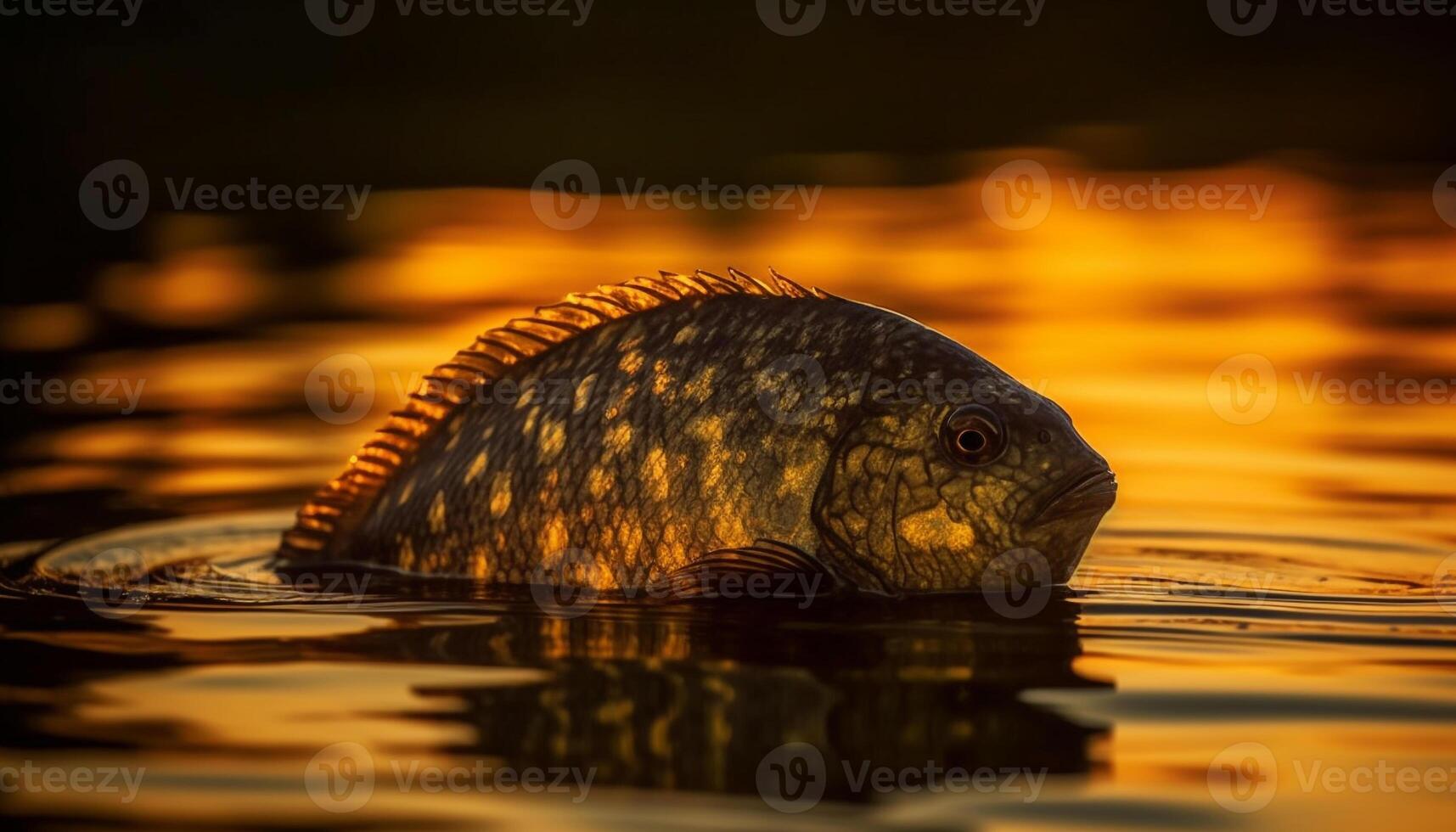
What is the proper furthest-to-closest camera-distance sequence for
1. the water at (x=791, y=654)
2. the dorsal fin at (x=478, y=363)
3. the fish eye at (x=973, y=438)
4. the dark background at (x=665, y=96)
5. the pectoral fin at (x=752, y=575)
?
the dark background at (x=665, y=96) < the dorsal fin at (x=478, y=363) < the fish eye at (x=973, y=438) < the pectoral fin at (x=752, y=575) < the water at (x=791, y=654)

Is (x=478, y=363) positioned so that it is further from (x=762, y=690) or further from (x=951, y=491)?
(x=762, y=690)

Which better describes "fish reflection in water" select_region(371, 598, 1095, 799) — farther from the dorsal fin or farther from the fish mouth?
the dorsal fin

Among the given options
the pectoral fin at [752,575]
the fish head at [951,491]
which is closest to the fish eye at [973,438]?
the fish head at [951,491]

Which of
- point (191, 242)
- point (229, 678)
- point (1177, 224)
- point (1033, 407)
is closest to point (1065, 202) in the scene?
point (1177, 224)

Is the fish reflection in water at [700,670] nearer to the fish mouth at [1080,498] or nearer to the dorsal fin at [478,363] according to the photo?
the fish mouth at [1080,498]

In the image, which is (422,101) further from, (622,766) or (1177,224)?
(622,766)

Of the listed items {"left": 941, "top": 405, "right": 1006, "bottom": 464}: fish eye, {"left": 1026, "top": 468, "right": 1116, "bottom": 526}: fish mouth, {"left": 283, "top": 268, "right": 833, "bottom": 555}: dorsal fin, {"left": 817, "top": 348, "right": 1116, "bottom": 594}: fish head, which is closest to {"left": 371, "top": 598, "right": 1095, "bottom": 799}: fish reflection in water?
{"left": 817, "top": 348, "right": 1116, "bottom": 594}: fish head
